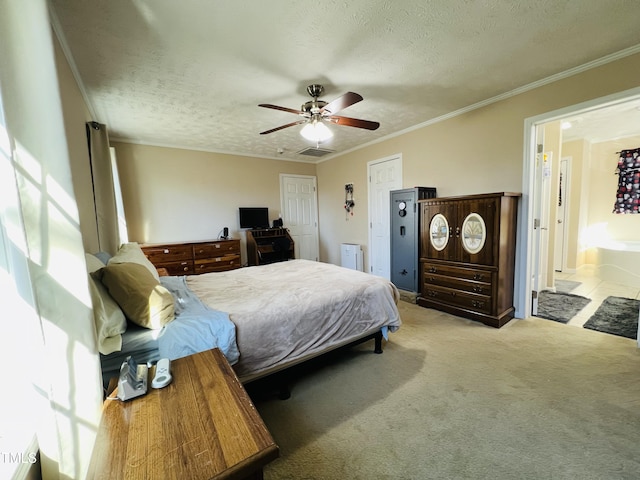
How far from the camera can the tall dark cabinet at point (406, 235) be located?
12.0 feet

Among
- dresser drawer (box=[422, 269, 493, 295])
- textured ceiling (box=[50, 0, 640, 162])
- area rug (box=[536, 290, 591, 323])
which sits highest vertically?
textured ceiling (box=[50, 0, 640, 162])

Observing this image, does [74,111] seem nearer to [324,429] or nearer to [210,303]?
[210,303]

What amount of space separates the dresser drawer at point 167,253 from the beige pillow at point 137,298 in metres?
2.67

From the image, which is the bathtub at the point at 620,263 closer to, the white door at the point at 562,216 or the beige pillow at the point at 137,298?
the white door at the point at 562,216

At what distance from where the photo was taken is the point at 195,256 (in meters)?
4.23

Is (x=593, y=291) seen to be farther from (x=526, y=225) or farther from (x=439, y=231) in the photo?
(x=439, y=231)

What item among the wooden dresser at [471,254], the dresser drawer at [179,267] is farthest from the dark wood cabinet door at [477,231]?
the dresser drawer at [179,267]

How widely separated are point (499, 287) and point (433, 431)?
6.30 feet

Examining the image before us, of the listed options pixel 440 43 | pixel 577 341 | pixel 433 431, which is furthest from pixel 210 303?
pixel 577 341

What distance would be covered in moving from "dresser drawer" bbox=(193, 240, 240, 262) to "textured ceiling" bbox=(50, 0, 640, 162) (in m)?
1.95

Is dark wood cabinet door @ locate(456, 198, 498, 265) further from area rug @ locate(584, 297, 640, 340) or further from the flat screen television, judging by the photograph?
the flat screen television

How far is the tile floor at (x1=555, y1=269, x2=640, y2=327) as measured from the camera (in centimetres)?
312

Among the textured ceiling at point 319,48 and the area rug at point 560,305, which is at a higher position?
the textured ceiling at point 319,48

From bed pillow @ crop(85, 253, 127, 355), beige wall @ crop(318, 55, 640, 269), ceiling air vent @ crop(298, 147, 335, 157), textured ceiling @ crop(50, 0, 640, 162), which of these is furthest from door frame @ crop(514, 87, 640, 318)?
bed pillow @ crop(85, 253, 127, 355)
